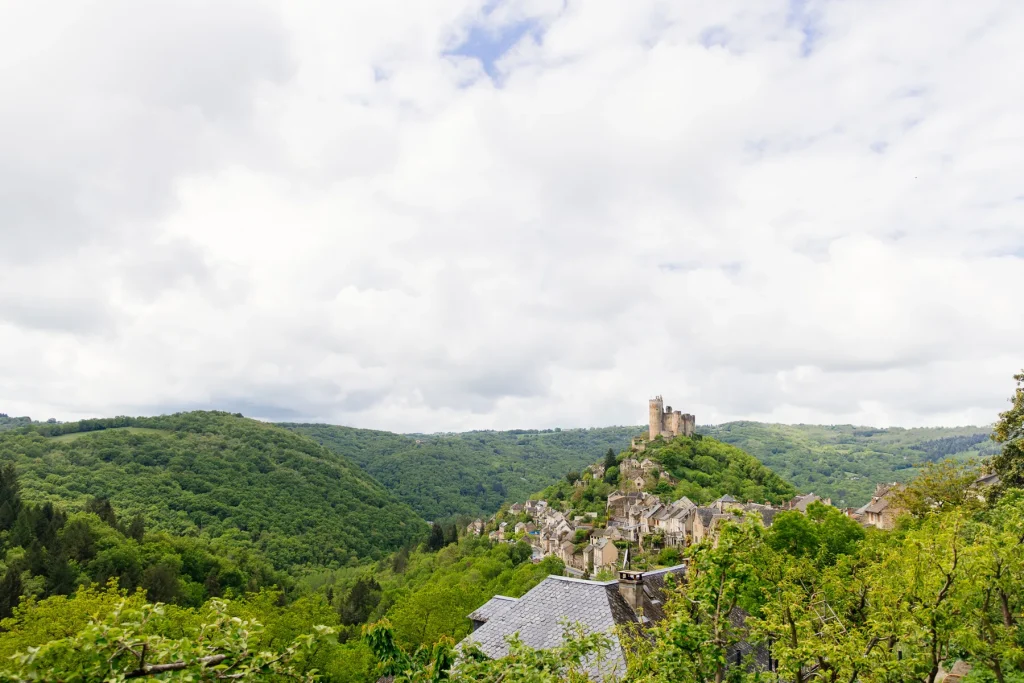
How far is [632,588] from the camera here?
86.1 ft

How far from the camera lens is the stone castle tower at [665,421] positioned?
129m

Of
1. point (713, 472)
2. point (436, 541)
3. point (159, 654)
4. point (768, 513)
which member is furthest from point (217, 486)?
point (159, 654)

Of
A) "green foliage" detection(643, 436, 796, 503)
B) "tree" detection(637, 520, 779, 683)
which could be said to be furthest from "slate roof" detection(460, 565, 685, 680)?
"green foliage" detection(643, 436, 796, 503)

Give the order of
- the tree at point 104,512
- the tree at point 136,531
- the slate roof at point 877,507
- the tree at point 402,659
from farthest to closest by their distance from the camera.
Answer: the tree at point 104,512, the tree at point 136,531, the slate roof at point 877,507, the tree at point 402,659

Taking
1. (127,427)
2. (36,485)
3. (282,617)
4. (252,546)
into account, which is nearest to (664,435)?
(252,546)

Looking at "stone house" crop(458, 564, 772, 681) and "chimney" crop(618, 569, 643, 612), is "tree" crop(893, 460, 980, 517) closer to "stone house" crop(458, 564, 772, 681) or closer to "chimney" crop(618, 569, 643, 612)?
"stone house" crop(458, 564, 772, 681)

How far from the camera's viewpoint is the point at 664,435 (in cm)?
12812

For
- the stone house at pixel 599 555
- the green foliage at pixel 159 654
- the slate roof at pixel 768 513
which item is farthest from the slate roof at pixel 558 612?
the slate roof at pixel 768 513

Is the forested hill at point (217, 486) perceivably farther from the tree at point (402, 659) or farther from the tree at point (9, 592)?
the tree at point (402, 659)

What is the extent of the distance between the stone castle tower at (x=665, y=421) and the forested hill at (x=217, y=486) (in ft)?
201

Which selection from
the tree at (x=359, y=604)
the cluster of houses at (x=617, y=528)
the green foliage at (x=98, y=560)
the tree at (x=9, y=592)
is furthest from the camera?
the cluster of houses at (x=617, y=528)

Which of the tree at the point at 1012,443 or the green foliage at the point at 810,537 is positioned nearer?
the tree at the point at 1012,443

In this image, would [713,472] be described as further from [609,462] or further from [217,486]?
[217,486]

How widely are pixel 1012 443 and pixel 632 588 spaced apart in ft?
76.7
